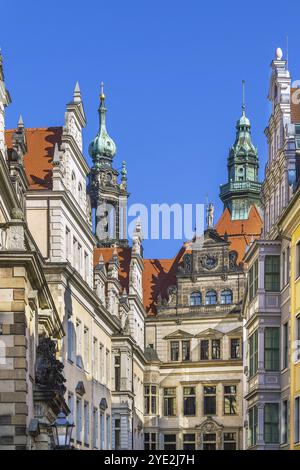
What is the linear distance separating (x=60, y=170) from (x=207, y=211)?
104ft

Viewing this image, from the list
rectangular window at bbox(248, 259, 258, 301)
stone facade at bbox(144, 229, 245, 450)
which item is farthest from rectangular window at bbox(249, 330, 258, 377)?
stone facade at bbox(144, 229, 245, 450)

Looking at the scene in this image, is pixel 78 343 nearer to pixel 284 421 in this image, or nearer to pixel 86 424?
pixel 86 424

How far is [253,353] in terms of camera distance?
148 ft

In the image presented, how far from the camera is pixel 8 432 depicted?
81.5ft

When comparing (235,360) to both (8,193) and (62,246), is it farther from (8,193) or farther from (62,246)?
(8,193)

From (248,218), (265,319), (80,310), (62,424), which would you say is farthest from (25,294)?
(248,218)

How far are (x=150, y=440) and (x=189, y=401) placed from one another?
3.58m

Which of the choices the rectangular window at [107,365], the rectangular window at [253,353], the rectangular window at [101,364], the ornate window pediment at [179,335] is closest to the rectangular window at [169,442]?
the ornate window pediment at [179,335]

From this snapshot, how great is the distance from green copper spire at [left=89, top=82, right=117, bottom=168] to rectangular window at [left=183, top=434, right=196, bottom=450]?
73.9 feet

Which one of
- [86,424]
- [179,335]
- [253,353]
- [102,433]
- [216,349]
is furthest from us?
[179,335]

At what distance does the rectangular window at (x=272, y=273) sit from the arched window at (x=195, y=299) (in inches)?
1284

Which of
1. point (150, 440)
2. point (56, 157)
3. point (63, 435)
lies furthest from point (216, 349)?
point (63, 435)

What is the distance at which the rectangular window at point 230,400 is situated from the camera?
75500mm

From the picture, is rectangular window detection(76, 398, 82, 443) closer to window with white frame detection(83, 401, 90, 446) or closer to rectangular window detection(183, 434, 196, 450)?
window with white frame detection(83, 401, 90, 446)
